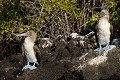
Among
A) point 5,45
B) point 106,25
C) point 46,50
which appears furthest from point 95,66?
point 5,45

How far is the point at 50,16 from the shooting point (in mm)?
12242

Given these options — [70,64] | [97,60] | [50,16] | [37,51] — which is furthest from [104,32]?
[50,16]

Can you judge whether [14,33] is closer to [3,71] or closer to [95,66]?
[3,71]

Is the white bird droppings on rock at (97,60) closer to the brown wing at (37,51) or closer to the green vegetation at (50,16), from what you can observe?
the brown wing at (37,51)

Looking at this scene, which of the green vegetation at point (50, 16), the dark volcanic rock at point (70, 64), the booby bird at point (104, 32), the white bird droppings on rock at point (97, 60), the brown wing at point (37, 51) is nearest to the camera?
the dark volcanic rock at point (70, 64)

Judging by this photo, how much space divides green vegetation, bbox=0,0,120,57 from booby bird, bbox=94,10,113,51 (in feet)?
6.85

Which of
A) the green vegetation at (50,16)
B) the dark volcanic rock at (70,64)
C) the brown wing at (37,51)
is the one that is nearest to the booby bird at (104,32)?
the dark volcanic rock at (70,64)

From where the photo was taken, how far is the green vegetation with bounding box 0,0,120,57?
1181cm

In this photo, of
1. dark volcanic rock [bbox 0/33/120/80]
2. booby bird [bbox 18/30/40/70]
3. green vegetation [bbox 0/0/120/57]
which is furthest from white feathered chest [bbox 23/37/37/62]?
green vegetation [bbox 0/0/120/57]

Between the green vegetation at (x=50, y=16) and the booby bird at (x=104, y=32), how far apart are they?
2.09 metres

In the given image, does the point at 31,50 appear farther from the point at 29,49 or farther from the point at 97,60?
the point at 97,60

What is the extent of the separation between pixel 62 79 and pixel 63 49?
6.26ft

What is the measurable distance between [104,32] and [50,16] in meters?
3.29

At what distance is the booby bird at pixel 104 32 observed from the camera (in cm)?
914
